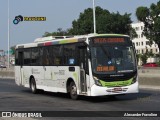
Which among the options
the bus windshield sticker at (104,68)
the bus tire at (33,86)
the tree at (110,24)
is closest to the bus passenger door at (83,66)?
the bus windshield sticker at (104,68)

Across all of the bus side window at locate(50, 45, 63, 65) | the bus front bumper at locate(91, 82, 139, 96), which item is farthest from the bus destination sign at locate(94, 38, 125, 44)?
the bus side window at locate(50, 45, 63, 65)

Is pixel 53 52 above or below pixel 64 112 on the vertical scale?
above

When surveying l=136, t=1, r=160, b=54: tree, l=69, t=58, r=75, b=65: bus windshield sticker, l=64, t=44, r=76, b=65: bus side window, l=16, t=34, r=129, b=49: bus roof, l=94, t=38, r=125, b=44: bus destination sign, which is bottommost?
l=69, t=58, r=75, b=65: bus windshield sticker

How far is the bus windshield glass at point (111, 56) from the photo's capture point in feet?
58.7

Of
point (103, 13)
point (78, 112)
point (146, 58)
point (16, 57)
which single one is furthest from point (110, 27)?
point (78, 112)

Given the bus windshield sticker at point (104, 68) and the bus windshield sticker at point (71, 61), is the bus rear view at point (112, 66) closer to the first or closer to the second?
the bus windshield sticker at point (104, 68)

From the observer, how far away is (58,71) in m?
20.7

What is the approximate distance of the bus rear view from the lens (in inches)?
701

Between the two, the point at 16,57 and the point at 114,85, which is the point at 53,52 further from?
the point at 16,57

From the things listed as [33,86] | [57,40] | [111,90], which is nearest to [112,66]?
[111,90]

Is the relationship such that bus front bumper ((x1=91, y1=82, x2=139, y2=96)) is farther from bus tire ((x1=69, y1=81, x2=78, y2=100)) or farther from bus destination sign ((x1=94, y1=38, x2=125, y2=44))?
bus destination sign ((x1=94, y1=38, x2=125, y2=44))

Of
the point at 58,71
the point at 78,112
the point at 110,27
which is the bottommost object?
the point at 78,112

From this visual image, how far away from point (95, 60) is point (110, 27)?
70.7 m

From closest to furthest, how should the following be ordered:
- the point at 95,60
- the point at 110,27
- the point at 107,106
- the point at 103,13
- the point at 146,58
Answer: the point at 107,106
the point at 95,60
the point at 110,27
the point at 103,13
the point at 146,58
